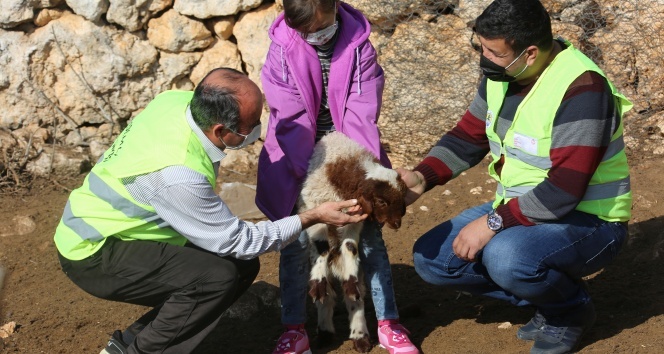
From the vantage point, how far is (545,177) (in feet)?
13.6

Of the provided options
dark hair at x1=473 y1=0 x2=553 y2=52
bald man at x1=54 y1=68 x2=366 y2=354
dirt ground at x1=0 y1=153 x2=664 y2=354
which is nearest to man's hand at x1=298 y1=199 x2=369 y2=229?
bald man at x1=54 y1=68 x2=366 y2=354

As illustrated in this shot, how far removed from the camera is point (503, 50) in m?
4.03

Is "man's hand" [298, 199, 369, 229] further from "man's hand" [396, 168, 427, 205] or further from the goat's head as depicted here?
"man's hand" [396, 168, 427, 205]

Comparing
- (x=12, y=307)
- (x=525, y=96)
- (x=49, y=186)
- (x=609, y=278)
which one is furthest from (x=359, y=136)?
(x=49, y=186)

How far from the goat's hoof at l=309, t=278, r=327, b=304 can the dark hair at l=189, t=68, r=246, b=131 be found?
3.40ft

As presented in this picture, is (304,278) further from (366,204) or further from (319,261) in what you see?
(366,204)

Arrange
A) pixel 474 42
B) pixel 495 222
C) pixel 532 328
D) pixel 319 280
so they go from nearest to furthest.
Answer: pixel 495 222 → pixel 319 280 → pixel 532 328 → pixel 474 42

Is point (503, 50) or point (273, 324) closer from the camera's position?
point (503, 50)

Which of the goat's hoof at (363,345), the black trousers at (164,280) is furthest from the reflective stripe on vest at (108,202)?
the goat's hoof at (363,345)

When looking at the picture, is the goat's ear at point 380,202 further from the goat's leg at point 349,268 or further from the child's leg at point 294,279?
the child's leg at point 294,279

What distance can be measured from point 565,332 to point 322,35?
80.4 inches

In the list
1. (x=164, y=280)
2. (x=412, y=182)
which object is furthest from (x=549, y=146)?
(x=164, y=280)

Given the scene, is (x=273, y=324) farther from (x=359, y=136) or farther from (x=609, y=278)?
(x=609, y=278)

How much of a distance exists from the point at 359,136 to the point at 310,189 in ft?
1.34
